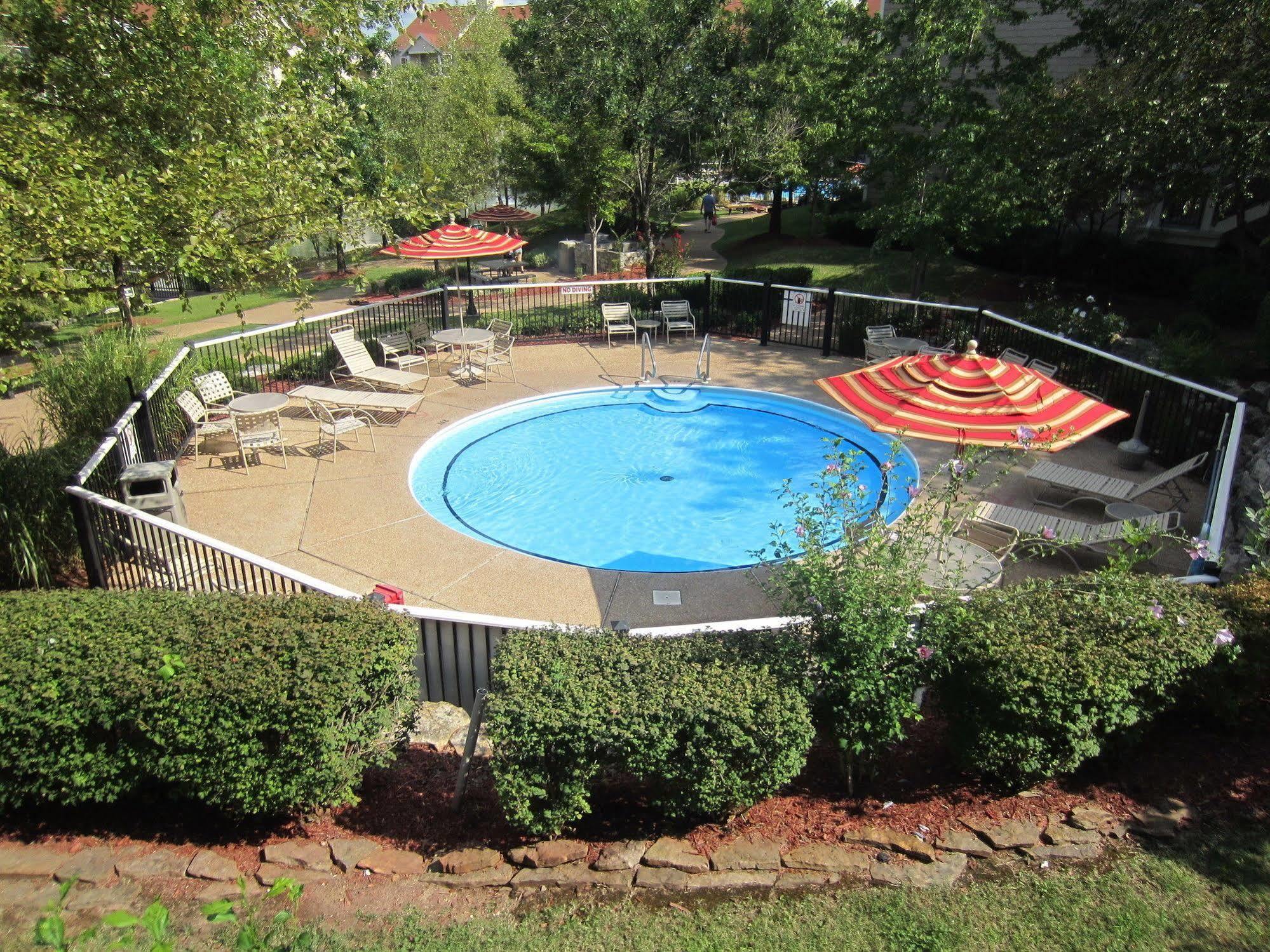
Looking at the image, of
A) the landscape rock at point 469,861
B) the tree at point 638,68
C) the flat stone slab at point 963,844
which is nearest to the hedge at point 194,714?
the landscape rock at point 469,861

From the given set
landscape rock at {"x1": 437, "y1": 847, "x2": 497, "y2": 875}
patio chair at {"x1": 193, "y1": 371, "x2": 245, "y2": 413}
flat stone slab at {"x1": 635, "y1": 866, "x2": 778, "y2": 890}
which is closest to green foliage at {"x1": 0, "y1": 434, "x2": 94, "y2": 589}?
patio chair at {"x1": 193, "y1": 371, "x2": 245, "y2": 413}

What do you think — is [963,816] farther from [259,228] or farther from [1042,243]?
[1042,243]

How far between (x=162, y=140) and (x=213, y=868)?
364 inches

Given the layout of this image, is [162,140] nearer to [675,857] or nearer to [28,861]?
[28,861]

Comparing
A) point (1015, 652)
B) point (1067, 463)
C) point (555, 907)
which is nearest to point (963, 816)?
point (1015, 652)

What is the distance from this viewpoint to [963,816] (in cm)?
529

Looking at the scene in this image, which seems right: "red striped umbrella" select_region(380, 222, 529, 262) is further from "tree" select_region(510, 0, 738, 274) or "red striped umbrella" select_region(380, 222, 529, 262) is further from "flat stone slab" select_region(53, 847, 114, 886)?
"flat stone slab" select_region(53, 847, 114, 886)

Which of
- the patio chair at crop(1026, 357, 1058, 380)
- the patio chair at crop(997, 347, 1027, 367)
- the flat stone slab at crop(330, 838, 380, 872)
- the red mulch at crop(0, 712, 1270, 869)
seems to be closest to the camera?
the flat stone slab at crop(330, 838, 380, 872)

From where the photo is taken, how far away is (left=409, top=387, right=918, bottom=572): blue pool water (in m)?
10.9

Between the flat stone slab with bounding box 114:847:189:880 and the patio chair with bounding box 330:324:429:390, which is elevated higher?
the patio chair with bounding box 330:324:429:390

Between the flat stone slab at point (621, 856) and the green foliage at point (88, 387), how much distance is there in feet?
27.6

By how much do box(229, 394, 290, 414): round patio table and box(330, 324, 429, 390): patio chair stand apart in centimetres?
186

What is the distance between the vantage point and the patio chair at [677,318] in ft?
58.2

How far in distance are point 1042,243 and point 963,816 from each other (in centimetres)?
2074
